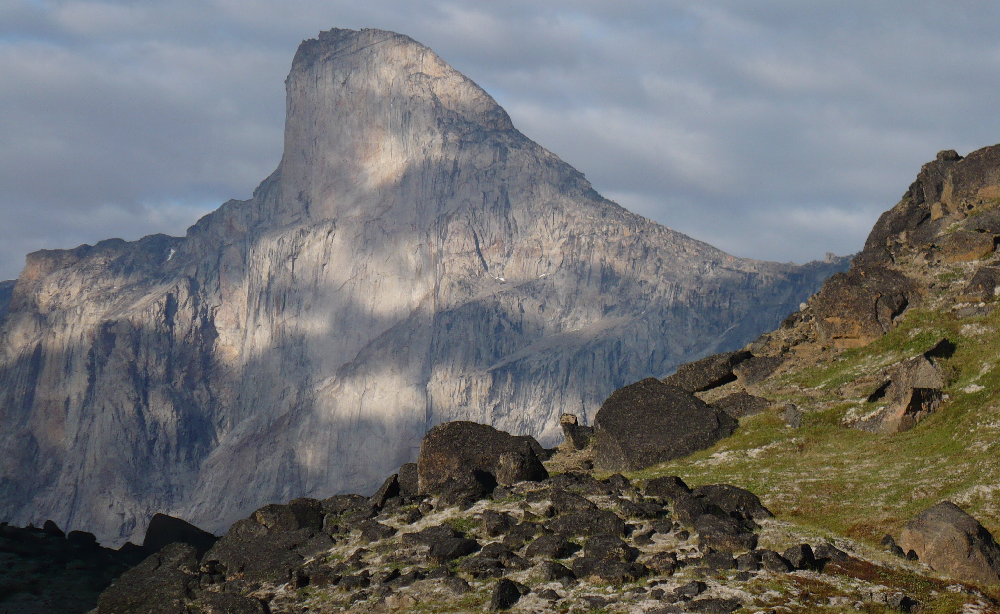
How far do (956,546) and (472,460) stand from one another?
24765 millimetres

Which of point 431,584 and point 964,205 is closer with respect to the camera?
point 431,584

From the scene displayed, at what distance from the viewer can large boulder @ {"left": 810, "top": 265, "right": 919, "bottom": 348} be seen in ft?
201

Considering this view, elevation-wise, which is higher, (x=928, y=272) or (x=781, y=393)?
(x=928, y=272)

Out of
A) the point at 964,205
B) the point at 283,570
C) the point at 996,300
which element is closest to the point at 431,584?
the point at 283,570

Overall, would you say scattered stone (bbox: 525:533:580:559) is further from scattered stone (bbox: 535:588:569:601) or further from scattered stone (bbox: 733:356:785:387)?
scattered stone (bbox: 733:356:785:387)

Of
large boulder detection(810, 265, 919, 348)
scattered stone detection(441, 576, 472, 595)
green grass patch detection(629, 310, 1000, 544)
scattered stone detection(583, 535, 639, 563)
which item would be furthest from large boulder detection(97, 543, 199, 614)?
large boulder detection(810, 265, 919, 348)

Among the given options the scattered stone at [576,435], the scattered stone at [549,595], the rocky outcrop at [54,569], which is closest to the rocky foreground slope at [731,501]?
the scattered stone at [549,595]

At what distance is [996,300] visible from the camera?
179 feet

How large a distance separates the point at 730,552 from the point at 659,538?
3.48 m

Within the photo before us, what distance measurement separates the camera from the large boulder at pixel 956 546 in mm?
30641

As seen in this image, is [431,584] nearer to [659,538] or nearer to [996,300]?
[659,538]

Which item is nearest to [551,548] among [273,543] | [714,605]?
[714,605]

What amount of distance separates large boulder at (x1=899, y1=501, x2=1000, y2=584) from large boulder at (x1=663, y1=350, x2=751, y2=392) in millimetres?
33513

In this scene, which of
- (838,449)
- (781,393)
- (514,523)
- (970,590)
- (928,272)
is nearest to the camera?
(970,590)
